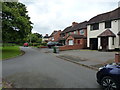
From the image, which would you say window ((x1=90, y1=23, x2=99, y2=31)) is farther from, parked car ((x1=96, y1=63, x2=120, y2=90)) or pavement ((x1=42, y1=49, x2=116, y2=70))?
parked car ((x1=96, y1=63, x2=120, y2=90))

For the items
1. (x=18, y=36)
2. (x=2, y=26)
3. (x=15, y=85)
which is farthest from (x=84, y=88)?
(x=18, y=36)

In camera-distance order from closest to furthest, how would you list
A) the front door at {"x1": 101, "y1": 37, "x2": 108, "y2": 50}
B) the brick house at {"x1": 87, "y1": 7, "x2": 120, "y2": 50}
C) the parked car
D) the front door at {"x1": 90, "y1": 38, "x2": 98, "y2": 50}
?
the parked car < the brick house at {"x1": 87, "y1": 7, "x2": 120, "y2": 50} < the front door at {"x1": 101, "y1": 37, "x2": 108, "y2": 50} < the front door at {"x1": 90, "y1": 38, "x2": 98, "y2": 50}

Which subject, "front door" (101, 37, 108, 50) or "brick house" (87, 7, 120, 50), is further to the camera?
"front door" (101, 37, 108, 50)

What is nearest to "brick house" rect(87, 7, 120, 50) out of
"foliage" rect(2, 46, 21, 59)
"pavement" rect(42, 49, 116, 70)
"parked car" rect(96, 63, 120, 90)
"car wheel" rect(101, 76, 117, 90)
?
"pavement" rect(42, 49, 116, 70)

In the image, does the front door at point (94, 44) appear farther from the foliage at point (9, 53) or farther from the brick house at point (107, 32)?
the foliage at point (9, 53)

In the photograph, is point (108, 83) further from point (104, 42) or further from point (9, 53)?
point (104, 42)

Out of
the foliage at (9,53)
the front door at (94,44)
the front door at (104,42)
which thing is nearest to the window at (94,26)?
the front door at (94,44)

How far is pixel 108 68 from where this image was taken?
185 inches

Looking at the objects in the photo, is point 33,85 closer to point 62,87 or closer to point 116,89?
point 62,87

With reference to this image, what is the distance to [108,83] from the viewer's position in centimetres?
448

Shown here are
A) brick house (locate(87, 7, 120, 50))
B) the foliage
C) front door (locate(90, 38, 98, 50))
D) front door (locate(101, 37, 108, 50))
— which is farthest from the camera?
front door (locate(90, 38, 98, 50))

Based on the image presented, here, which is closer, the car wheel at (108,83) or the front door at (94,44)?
the car wheel at (108,83)

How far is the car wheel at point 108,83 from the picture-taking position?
4.32 metres

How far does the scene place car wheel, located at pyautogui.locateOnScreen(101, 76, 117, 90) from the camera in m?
4.32
